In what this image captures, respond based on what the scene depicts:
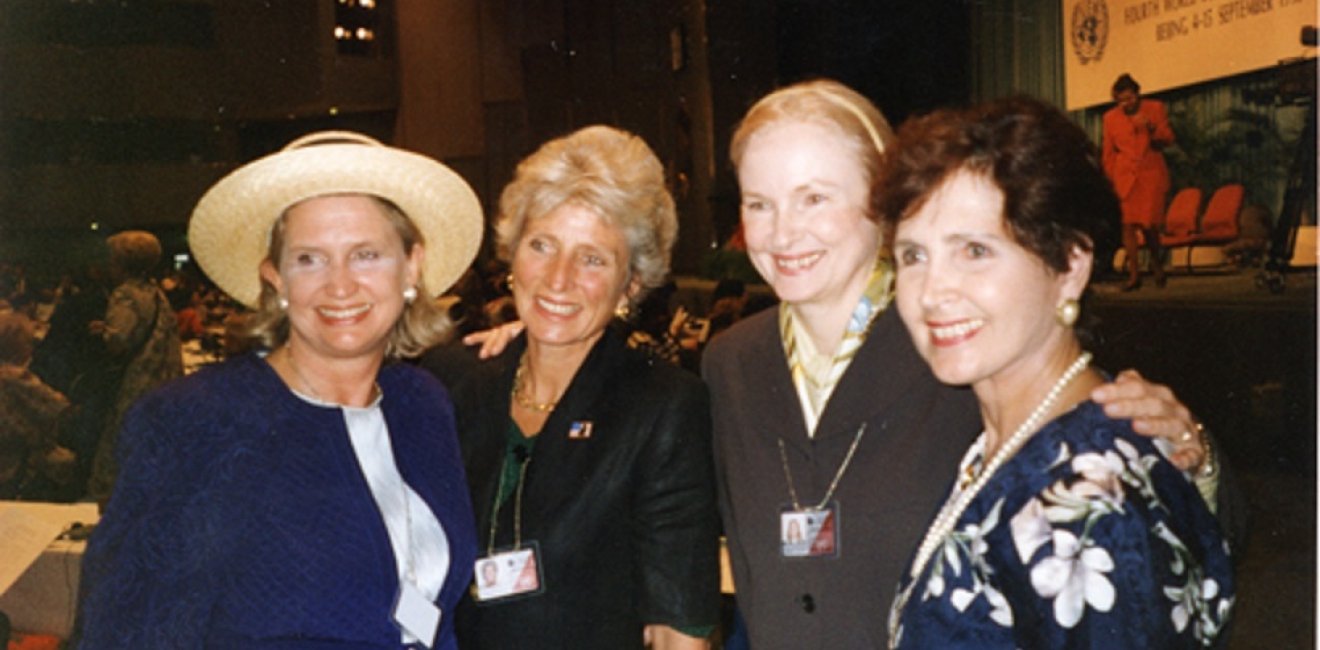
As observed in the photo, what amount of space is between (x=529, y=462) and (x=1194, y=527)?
1348 mm

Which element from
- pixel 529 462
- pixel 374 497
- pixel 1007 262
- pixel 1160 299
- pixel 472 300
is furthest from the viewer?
pixel 1160 299

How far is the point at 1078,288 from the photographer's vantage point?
1.66 metres

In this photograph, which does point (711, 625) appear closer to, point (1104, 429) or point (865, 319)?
point (865, 319)

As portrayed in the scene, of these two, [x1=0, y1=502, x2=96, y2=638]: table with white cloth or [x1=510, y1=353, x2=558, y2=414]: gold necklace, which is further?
[x1=0, y1=502, x2=96, y2=638]: table with white cloth

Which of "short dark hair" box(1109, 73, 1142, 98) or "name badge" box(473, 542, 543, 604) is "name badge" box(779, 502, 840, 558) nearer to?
"name badge" box(473, 542, 543, 604)

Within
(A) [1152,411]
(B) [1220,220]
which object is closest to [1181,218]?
(B) [1220,220]

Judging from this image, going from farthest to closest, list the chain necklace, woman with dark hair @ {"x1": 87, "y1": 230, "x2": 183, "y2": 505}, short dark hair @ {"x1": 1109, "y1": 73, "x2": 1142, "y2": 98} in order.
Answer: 1. short dark hair @ {"x1": 1109, "y1": 73, "x2": 1142, "y2": 98}
2. woman with dark hair @ {"x1": 87, "y1": 230, "x2": 183, "y2": 505}
3. the chain necklace

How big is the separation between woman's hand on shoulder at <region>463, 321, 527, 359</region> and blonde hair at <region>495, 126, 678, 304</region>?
0.19m

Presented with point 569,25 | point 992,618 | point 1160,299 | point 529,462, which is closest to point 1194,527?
point 992,618

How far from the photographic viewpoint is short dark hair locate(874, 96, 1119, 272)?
1584 millimetres

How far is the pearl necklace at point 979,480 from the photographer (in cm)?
163

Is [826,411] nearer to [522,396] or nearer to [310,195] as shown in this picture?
[522,396]

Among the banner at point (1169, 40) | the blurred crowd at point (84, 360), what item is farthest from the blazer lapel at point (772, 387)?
the banner at point (1169, 40)

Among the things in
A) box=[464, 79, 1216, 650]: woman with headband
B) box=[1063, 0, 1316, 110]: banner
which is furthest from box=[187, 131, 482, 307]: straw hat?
box=[1063, 0, 1316, 110]: banner
